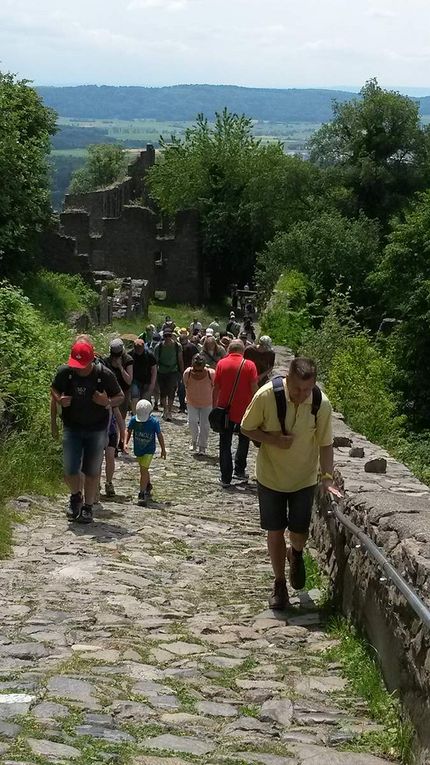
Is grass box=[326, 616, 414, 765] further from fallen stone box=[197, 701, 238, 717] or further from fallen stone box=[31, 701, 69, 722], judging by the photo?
fallen stone box=[31, 701, 69, 722]

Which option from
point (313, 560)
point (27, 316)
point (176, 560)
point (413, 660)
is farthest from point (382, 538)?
point (27, 316)

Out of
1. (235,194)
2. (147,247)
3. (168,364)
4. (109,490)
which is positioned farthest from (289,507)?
(235,194)

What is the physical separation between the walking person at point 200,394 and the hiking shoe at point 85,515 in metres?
5.18

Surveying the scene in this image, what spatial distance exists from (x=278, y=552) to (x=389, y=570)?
2589 millimetres

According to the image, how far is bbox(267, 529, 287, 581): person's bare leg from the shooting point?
869 cm

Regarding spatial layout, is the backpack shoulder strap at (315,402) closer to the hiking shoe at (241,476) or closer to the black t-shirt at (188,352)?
the hiking shoe at (241,476)

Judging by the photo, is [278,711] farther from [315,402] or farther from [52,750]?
[315,402]

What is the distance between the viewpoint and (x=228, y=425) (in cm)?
1435

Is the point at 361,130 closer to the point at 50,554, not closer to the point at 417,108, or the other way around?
the point at 417,108

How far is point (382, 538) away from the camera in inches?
277

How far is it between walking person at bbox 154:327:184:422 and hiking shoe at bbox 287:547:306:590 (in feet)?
37.6

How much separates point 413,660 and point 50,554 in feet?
15.5

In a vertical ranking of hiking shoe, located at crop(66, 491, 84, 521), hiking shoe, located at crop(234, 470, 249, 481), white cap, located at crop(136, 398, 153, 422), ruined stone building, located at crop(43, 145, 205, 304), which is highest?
white cap, located at crop(136, 398, 153, 422)

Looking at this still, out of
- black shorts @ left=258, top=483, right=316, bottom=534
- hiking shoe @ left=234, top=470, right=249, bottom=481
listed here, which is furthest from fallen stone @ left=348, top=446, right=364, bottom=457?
hiking shoe @ left=234, top=470, right=249, bottom=481
